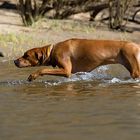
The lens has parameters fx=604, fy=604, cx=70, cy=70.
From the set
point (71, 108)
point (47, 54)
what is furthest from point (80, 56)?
point (71, 108)

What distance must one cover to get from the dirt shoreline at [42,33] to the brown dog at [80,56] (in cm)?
416

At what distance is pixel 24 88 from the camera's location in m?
9.69

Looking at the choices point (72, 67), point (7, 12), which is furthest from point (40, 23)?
point (72, 67)

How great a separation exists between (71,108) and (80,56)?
292 cm

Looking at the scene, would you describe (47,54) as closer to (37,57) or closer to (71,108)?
(37,57)

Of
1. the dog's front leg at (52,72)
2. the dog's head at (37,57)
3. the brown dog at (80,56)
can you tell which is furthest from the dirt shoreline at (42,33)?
the dog's front leg at (52,72)

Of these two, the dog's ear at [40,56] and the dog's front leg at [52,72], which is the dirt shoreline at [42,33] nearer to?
the dog's ear at [40,56]

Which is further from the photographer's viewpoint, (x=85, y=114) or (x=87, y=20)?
(x=87, y=20)

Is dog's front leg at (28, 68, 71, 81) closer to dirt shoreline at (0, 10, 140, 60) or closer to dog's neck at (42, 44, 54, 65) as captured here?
dog's neck at (42, 44, 54, 65)

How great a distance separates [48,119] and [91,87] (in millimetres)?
2850

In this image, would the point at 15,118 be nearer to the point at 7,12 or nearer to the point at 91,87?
the point at 91,87

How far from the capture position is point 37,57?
10.3 m

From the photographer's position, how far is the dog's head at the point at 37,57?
10.2m

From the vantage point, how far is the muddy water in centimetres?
621
